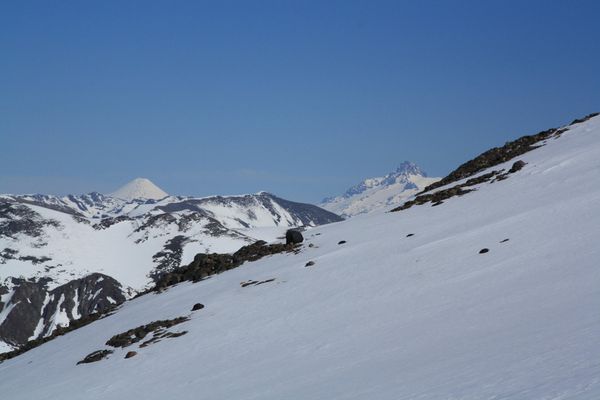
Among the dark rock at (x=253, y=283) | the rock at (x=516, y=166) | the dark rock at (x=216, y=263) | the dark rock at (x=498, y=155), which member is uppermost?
the dark rock at (x=498, y=155)

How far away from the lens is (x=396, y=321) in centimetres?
2259

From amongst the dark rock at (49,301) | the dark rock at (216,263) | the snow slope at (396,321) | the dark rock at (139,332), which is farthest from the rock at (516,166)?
the dark rock at (49,301)

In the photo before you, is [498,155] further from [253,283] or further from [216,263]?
[253,283]

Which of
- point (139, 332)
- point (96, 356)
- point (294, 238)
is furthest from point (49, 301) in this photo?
point (96, 356)

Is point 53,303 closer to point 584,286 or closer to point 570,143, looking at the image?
point 570,143

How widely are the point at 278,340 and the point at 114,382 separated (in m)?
6.86

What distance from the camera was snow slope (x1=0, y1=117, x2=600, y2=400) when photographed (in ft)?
47.6

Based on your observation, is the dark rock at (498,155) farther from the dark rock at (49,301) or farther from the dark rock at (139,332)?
the dark rock at (49,301)

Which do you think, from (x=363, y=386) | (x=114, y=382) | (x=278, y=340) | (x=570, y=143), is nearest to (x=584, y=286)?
(x=363, y=386)

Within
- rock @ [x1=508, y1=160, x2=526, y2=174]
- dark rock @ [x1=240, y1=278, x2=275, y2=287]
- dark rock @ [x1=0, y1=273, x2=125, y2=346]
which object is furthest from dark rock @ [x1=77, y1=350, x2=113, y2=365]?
dark rock @ [x1=0, y1=273, x2=125, y2=346]

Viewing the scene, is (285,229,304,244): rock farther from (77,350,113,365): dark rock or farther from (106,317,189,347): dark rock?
(77,350,113,365): dark rock

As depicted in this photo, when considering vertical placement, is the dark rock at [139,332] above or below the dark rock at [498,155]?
below

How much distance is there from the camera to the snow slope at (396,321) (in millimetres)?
14500

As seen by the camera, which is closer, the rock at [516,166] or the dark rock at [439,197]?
the dark rock at [439,197]
